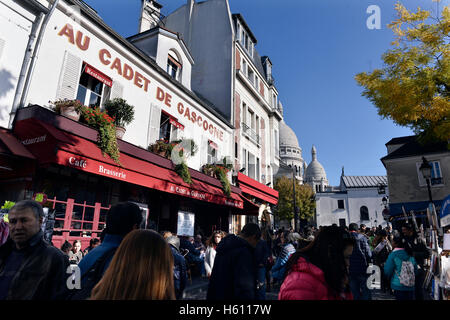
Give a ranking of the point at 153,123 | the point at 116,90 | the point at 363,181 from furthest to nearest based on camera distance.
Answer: the point at 363,181 → the point at 153,123 → the point at 116,90

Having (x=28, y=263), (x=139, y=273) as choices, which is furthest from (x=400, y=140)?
(x=28, y=263)

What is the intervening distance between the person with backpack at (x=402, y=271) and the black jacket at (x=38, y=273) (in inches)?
187

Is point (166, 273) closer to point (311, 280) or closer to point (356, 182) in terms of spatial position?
point (311, 280)

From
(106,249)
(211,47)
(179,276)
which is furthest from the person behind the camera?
(211,47)

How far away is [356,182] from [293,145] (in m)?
30.6

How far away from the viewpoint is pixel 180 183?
915cm

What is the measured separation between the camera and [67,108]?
6.50 meters

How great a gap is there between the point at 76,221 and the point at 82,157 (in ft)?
6.76

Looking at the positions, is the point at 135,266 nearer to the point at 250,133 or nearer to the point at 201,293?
the point at 201,293

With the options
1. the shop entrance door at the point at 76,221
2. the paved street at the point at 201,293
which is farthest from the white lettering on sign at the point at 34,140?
the paved street at the point at 201,293

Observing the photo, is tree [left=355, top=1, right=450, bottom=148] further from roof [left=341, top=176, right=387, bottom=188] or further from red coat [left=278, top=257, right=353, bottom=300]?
roof [left=341, top=176, right=387, bottom=188]

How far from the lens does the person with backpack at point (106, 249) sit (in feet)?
5.90

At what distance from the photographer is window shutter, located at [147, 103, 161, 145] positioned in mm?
9496
